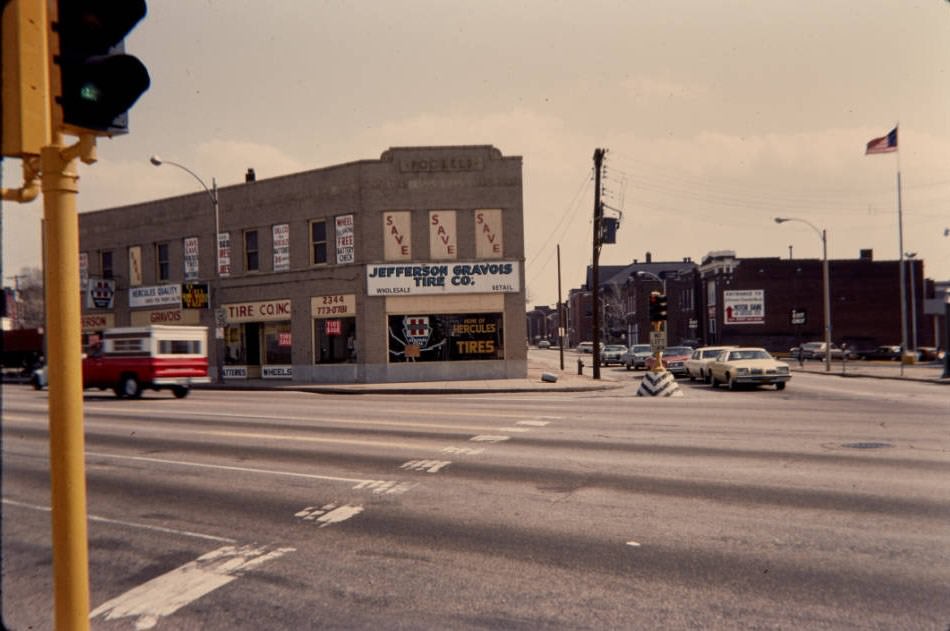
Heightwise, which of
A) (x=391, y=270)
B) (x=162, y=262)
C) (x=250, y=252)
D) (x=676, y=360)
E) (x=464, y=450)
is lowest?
(x=676, y=360)

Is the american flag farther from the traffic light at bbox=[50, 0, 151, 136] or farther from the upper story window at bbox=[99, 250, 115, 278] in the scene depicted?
the upper story window at bbox=[99, 250, 115, 278]

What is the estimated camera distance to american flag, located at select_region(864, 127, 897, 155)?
3475 cm

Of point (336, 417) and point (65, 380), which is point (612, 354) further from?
point (65, 380)

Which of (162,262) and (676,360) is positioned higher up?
(162,262)

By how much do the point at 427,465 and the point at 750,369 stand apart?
1837 cm

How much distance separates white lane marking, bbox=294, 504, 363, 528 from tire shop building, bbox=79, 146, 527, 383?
24.7 metres

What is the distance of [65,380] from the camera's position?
2.87 metres

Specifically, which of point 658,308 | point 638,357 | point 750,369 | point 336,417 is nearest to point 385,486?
point 336,417

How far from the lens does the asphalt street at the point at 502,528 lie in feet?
17.0

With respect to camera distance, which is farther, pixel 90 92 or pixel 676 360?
pixel 676 360

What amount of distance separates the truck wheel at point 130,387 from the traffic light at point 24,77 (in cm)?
2388

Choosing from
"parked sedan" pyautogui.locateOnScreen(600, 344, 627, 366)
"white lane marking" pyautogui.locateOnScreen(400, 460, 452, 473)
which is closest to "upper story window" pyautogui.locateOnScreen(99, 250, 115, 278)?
"parked sedan" pyautogui.locateOnScreen(600, 344, 627, 366)

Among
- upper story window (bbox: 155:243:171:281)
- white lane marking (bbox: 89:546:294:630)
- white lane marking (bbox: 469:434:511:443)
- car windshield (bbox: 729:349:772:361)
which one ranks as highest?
upper story window (bbox: 155:243:171:281)

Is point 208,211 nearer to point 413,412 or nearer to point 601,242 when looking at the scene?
point 601,242
